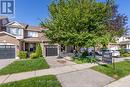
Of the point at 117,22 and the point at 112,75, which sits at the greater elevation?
the point at 117,22

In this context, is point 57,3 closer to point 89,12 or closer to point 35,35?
point 89,12

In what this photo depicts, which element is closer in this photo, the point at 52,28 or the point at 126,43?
the point at 52,28

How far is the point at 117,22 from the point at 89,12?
15.5m

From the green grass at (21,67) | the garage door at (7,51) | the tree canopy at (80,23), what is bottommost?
the green grass at (21,67)

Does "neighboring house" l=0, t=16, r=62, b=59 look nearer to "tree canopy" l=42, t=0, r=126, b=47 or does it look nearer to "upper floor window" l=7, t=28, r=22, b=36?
"upper floor window" l=7, t=28, r=22, b=36

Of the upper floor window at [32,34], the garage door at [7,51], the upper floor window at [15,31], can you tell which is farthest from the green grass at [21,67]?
the upper floor window at [32,34]

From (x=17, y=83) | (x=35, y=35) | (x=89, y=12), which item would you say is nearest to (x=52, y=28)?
(x=89, y=12)

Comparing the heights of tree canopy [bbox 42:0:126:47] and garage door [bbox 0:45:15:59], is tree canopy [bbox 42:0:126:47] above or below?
above

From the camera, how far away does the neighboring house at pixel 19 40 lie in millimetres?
24719

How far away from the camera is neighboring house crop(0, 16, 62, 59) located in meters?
24.7

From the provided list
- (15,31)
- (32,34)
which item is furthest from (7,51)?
(32,34)

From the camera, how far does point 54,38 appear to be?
19.8m

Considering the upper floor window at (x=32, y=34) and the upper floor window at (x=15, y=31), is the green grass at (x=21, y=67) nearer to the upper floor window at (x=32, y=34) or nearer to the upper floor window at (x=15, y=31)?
the upper floor window at (x=15, y=31)

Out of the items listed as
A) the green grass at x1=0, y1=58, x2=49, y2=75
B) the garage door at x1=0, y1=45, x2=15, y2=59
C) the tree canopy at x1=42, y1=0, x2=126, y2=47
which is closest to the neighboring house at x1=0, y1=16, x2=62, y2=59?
the garage door at x1=0, y1=45, x2=15, y2=59
